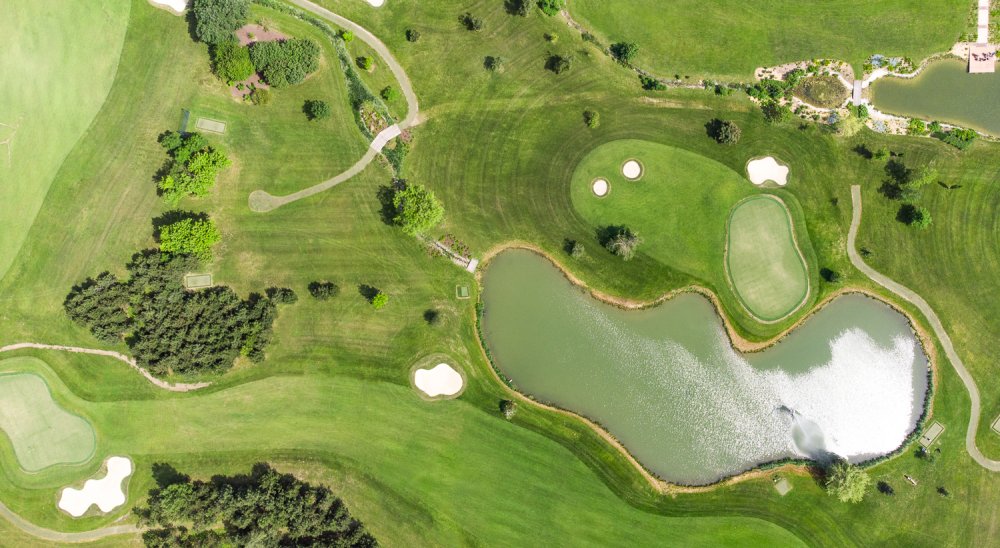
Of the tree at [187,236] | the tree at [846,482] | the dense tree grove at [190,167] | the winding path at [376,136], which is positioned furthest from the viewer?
the winding path at [376,136]

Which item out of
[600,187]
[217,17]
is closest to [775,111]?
[600,187]

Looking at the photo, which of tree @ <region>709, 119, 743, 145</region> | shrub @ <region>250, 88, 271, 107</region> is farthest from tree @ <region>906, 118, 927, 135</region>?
shrub @ <region>250, 88, 271, 107</region>

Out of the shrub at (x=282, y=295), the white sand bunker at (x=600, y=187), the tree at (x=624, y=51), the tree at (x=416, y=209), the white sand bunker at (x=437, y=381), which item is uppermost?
the tree at (x=624, y=51)

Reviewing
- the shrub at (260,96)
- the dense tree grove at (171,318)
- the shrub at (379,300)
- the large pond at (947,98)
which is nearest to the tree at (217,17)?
the shrub at (260,96)

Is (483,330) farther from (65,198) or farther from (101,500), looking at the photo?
(65,198)

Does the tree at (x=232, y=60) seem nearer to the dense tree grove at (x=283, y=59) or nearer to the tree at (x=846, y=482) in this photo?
the dense tree grove at (x=283, y=59)

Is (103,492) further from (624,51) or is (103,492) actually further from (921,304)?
(921,304)

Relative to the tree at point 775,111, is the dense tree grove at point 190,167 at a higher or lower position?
lower
